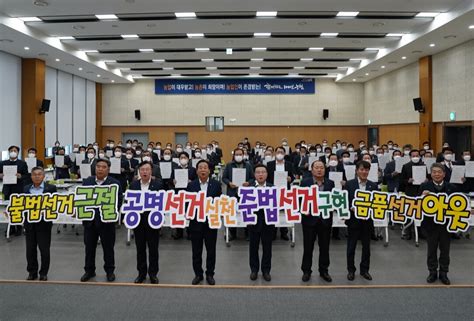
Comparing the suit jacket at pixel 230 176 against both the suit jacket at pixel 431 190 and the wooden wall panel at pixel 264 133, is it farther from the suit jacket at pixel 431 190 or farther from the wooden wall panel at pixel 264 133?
the wooden wall panel at pixel 264 133

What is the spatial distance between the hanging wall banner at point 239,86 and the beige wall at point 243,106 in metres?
0.31

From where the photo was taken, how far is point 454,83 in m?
14.4

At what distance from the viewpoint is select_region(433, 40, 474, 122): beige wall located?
1342cm

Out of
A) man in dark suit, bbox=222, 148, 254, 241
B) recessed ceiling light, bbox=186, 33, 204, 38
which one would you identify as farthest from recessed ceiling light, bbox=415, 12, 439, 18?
man in dark suit, bbox=222, 148, 254, 241

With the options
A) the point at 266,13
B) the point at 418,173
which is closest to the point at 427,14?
the point at 266,13

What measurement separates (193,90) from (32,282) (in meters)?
19.9

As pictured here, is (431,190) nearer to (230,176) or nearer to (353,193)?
(353,193)

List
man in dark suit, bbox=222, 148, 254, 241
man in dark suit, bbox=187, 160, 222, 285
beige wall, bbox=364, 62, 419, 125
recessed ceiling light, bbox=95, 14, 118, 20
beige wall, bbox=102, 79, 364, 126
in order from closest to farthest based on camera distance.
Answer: man in dark suit, bbox=187, 160, 222, 285, man in dark suit, bbox=222, 148, 254, 241, recessed ceiling light, bbox=95, 14, 118, 20, beige wall, bbox=364, 62, 419, 125, beige wall, bbox=102, 79, 364, 126

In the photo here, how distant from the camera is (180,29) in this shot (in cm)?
1324

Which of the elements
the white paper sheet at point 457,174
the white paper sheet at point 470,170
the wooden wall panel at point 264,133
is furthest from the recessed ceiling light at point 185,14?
the wooden wall panel at point 264,133

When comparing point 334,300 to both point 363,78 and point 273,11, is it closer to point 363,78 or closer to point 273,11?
point 273,11

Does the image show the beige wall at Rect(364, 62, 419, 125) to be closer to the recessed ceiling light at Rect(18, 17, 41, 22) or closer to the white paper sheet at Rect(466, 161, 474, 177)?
the white paper sheet at Rect(466, 161, 474, 177)

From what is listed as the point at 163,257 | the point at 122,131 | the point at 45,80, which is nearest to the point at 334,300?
the point at 163,257

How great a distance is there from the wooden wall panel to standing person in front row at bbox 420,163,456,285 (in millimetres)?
19374
